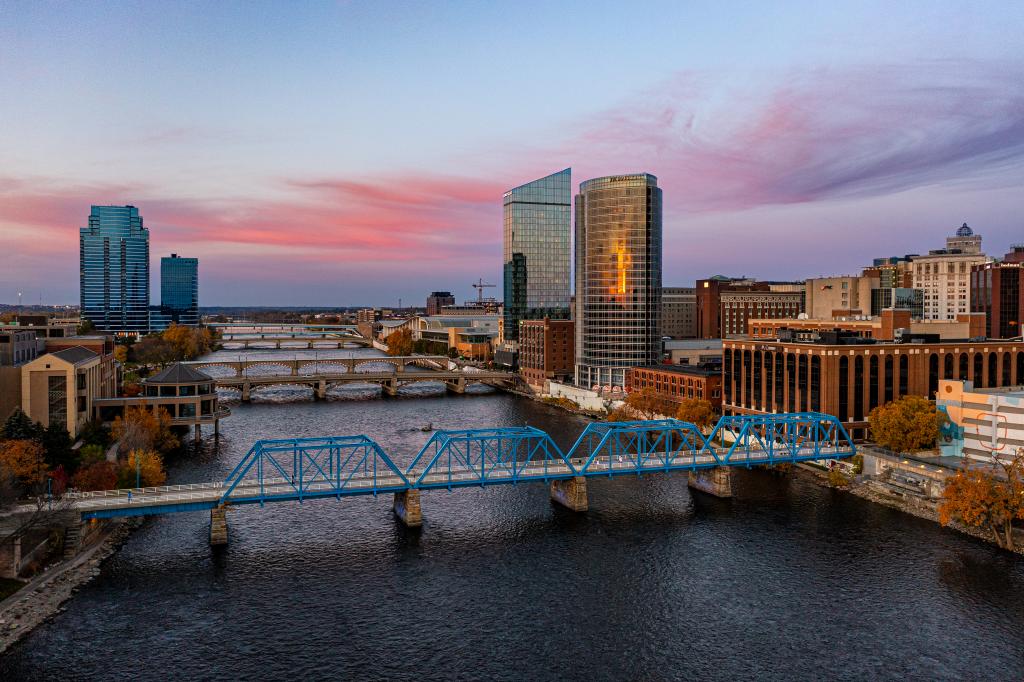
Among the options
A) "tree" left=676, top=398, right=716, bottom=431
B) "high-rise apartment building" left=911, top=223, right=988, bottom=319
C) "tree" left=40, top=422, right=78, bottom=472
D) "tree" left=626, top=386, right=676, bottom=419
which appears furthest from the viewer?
"high-rise apartment building" left=911, top=223, right=988, bottom=319

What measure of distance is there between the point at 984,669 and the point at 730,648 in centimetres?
1013

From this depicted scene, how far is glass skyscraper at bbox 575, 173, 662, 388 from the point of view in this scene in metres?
110

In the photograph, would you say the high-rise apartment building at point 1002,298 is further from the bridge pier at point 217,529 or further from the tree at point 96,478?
the tree at point 96,478

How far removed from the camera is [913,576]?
41.0m

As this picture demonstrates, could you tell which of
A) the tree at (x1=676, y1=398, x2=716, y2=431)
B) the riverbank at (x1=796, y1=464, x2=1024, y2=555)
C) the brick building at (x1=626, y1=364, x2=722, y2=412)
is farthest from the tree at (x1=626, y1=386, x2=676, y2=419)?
the riverbank at (x1=796, y1=464, x2=1024, y2=555)

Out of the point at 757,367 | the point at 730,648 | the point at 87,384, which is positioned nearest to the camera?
the point at 730,648

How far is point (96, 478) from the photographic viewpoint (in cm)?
4809

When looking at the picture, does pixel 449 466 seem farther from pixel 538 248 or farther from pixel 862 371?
pixel 538 248

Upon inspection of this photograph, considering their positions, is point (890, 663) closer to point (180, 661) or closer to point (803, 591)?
point (803, 591)

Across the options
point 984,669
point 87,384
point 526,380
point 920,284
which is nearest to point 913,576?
point 984,669

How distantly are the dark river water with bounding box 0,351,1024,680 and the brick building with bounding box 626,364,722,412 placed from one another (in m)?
27.7

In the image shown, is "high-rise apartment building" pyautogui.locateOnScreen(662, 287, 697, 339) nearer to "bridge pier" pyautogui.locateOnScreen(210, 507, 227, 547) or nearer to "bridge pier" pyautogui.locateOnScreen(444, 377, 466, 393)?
"bridge pier" pyautogui.locateOnScreen(444, 377, 466, 393)

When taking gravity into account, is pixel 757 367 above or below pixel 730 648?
above

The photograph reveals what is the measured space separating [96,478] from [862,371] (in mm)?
60772
